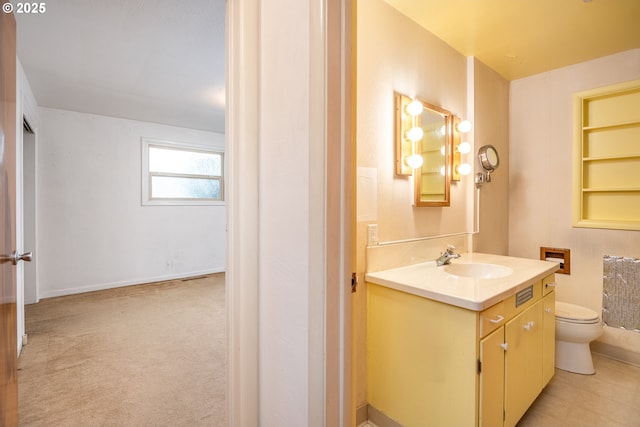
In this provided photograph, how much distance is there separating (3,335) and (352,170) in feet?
4.47

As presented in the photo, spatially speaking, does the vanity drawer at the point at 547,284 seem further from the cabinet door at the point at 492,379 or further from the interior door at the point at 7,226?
the interior door at the point at 7,226

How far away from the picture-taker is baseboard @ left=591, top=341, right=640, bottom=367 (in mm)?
2357

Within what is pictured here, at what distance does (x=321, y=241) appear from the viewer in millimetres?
927

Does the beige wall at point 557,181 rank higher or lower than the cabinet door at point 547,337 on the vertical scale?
higher

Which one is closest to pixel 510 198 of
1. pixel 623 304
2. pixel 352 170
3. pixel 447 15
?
pixel 623 304

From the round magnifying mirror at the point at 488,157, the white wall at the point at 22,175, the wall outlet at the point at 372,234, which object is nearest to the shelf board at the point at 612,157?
the round magnifying mirror at the point at 488,157

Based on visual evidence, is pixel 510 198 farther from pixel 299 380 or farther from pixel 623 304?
pixel 299 380

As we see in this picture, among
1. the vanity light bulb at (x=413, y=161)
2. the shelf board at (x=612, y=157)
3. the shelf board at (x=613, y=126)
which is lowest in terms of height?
the vanity light bulb at (x=413, y=161)

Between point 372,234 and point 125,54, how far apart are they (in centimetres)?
245

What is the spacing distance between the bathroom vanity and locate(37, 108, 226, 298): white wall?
4.03 m

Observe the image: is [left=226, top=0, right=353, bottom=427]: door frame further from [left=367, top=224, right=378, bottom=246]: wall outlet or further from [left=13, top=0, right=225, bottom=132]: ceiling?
[left=13, top=0, right=225, bottom=132]: ceiling

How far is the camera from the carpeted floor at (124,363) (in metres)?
1.80

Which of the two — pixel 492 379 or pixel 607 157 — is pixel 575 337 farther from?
pixel 607 157

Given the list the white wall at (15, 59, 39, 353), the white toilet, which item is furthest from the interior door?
the white toilet
